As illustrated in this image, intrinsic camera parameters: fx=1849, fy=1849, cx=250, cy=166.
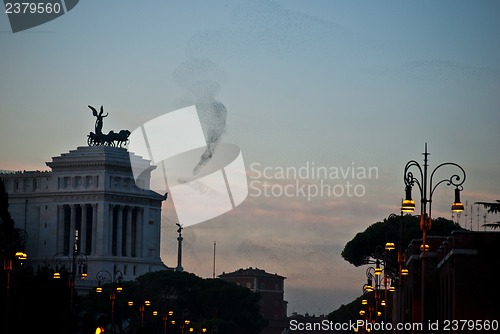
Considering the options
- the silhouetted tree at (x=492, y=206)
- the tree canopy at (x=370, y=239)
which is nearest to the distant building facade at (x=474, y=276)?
the silhouetted tree at (x=492, y=206)

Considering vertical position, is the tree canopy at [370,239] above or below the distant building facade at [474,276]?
above

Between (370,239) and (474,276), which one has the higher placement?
(370,239)

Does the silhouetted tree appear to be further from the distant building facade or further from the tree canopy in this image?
the tree canopy

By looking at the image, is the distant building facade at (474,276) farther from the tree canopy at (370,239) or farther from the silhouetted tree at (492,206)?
the tree canopy at (370,239)

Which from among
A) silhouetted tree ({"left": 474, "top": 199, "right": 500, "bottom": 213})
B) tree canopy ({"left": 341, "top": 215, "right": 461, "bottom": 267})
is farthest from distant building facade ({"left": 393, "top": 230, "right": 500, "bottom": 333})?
tree canopy ({"left": 341, "top": 215, "right": 461, "bottom": 267})

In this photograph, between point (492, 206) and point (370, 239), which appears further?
point (370, 239)

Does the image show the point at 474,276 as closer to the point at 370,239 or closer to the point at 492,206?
the point at 492,206

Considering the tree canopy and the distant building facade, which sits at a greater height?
the tree canopy

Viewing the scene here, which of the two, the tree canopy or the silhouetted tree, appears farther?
the tree canopy

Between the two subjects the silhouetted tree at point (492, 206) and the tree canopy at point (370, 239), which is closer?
the silhouetted tree at point (492, 206)

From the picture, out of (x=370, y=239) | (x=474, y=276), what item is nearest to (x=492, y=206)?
(x=474, y=276)

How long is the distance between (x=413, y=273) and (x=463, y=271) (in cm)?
1991

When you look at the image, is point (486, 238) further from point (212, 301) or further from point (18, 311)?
point (212, 301)

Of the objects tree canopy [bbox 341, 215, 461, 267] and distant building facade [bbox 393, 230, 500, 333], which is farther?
tree canopy [bbox 341, 215, 461, 267]
